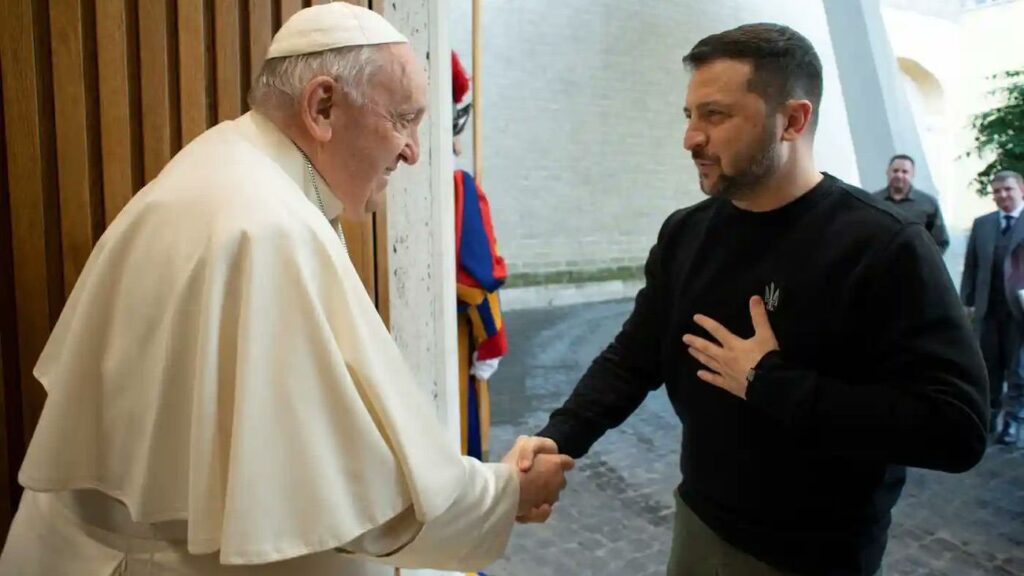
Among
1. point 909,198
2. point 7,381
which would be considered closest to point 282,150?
point 7,381

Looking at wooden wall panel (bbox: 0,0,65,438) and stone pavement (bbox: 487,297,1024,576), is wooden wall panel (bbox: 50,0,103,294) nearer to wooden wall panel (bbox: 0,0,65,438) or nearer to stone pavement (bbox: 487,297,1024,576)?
wooden wall panel (bbox: 0,0,65,438)

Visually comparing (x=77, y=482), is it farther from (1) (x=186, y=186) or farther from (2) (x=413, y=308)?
(2) (x=413, y=308)

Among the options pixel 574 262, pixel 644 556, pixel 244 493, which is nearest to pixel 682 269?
pixel 244 493

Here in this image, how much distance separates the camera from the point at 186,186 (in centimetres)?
130

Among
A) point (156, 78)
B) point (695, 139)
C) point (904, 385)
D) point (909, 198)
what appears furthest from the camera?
point (909, 198)

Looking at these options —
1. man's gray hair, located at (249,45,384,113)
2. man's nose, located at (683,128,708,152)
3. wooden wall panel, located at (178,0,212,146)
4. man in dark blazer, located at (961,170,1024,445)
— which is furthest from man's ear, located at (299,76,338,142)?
man in dark blazer, located at (961,170,1024,445)

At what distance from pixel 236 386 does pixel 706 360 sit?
2.87 ft

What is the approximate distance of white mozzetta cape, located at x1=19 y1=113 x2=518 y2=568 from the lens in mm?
1206

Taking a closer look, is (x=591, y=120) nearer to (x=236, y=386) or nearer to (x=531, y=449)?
(x=531, y=449)

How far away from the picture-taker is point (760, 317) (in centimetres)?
150

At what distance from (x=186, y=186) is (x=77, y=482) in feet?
1.72

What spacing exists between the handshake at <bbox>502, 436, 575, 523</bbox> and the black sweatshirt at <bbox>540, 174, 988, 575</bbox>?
29 cm

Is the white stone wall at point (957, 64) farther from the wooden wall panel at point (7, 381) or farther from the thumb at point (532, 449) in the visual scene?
the wooden wall panel at point (7, 381)

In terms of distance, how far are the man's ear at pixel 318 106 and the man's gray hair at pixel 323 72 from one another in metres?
0.01
